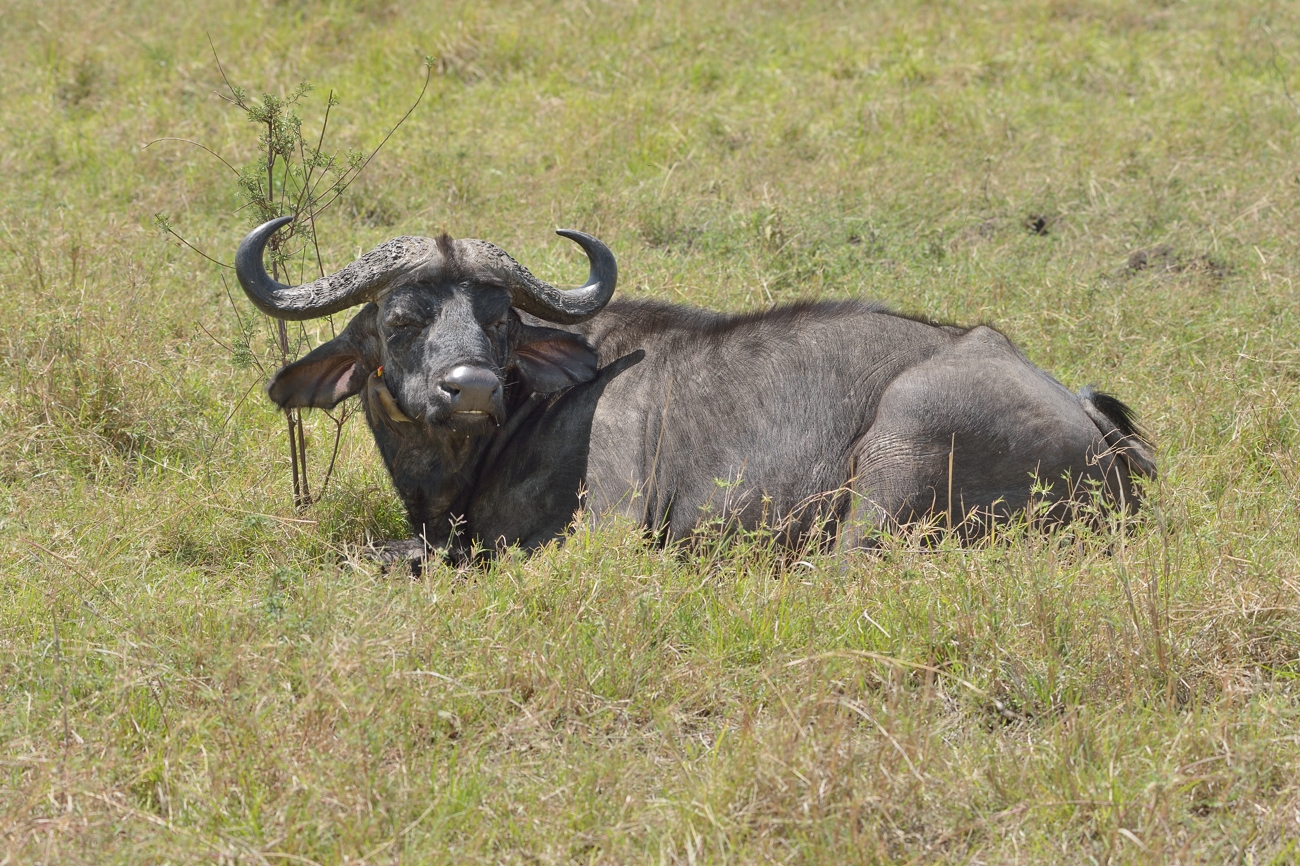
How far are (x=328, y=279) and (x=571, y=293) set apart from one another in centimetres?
99

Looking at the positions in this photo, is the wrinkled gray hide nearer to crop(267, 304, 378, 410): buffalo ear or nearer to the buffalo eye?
the buffalo eye

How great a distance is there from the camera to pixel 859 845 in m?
3.07

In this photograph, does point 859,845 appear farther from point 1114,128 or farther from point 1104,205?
point 1114,128

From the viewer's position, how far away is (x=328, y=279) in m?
5.23

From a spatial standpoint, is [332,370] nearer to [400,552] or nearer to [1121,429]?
[400,552]

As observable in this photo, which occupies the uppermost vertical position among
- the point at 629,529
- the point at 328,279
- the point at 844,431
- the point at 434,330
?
the point at 328,279

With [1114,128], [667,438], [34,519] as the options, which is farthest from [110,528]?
[1114,128]

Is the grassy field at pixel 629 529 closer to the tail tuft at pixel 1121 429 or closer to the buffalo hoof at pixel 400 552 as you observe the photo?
the buffalo hoof at pixel 400 552

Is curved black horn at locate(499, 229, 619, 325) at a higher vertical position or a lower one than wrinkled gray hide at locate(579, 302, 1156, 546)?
higher

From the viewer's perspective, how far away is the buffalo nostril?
476 centimetres

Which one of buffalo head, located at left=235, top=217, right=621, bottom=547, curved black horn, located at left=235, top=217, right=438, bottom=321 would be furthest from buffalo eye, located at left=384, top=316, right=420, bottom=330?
curved black horn, located at left=235, top=217, right=438, bottom=321

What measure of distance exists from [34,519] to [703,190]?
5.06 meters

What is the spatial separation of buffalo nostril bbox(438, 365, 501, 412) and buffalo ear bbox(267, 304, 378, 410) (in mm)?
654

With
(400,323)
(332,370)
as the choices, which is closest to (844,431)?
(400,323)
